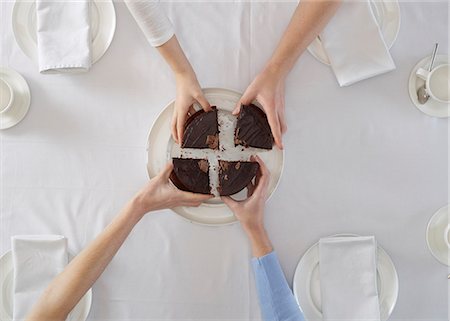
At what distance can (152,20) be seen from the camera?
124cm

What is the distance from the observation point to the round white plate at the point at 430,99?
4.54ft

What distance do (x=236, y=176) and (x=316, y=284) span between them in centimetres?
41

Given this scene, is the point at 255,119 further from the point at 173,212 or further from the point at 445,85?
the point at 445,85

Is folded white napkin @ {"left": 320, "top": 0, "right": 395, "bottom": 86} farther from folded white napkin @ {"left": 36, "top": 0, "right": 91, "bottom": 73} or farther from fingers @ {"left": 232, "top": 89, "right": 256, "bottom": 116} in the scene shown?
folded white napkin @ {"left": 36, "top": 0, "right": 91, "bottom": 73}

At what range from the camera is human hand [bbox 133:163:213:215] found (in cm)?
126

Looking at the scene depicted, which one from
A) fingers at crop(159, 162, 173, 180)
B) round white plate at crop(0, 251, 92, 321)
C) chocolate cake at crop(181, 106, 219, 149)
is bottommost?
round white plate at crop(0, 251, 92, 321)

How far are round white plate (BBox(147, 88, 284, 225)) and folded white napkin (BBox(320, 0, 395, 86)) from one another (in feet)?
1.02

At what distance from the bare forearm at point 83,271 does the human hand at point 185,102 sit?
0.24 m

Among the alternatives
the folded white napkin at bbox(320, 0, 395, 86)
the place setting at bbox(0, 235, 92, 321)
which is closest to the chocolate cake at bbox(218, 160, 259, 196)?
the folded white napkin at bbox(320, 0, 395, 86)

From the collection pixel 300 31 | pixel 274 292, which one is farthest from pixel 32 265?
pixel 300 31

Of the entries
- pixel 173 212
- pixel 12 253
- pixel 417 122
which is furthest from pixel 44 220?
pixel 417 122

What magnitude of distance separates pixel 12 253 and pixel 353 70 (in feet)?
3.61

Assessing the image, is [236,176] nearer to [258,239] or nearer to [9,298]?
[258,239]

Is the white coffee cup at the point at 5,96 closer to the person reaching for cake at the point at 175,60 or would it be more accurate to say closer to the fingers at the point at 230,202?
the person reaching for cake at the point at 175,60
